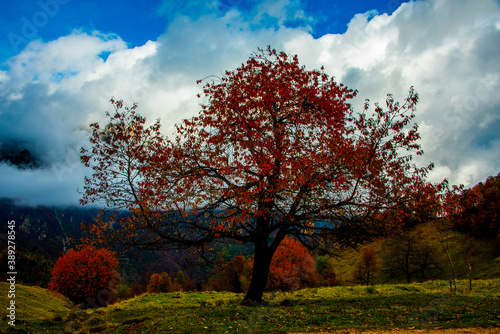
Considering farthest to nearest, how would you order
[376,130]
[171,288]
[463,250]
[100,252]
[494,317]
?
[171,288]
[463,250]
[100,252]
[376,130]
[494,317]

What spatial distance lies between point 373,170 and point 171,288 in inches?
3039

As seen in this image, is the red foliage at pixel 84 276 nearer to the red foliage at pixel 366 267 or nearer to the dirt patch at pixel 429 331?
the dirt patch at pixel 429 331

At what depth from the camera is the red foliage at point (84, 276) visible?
4228cm

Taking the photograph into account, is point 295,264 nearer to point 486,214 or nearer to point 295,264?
point 295,264

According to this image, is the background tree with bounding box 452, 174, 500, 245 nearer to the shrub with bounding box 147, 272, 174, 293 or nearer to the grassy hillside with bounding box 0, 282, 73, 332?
the grassy hillside with bounding box 0, 282, 73, 332

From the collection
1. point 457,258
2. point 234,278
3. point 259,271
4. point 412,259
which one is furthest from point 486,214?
point 234,278

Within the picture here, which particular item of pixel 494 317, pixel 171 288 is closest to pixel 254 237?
pixel 494 317

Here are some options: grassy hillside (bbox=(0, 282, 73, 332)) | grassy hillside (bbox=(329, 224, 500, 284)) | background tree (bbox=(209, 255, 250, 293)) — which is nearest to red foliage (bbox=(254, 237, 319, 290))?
grassy hillside (bbox=(329, 224, 500, 284))

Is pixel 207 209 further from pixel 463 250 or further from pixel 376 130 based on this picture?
pixel 463 250

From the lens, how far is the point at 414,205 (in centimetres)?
1238

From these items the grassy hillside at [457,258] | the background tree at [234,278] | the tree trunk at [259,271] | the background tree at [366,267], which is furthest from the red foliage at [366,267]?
the tree trunk at [259,271]

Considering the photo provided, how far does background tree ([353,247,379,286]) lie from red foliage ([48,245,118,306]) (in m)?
43.3

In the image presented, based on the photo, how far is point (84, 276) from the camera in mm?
43531

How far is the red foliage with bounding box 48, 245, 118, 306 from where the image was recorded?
4228 cm
